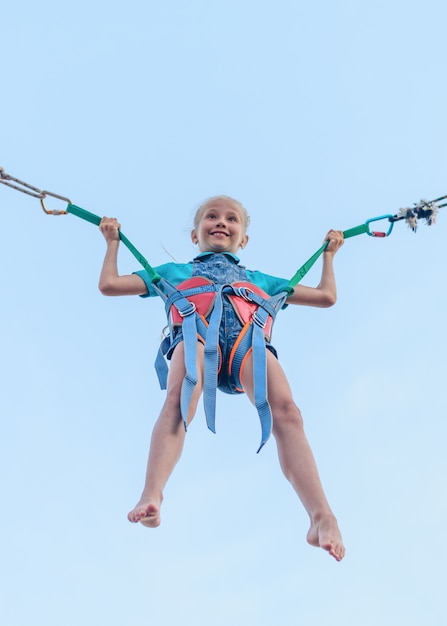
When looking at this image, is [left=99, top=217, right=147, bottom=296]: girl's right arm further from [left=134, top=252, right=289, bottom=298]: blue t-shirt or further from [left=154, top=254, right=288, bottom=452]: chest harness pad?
[left=154, top=254, right=288, bottom=452]: chest harness pad

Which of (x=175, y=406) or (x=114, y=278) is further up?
(x=114, y=278)

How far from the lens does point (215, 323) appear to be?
7.07 meters

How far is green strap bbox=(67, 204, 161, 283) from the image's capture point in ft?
24.6

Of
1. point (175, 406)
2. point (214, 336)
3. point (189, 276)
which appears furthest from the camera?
point (189, 276)

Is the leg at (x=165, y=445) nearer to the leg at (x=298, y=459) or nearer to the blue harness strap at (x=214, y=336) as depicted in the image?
the blue harness strap at (x=214, y=336)

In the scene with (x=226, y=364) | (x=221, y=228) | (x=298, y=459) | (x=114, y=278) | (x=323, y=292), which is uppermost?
(x=221, y=228)

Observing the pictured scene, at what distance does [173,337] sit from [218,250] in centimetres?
95

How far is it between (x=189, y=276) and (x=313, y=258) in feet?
3.32

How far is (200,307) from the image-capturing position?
24.0ft

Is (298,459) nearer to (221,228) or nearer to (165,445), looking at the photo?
(165,445)

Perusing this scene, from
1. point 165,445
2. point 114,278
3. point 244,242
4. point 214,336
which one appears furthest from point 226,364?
point 244,242

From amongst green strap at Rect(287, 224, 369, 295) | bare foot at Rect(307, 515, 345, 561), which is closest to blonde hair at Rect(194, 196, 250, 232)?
green strap at Rect(287, 224, 369, 295)

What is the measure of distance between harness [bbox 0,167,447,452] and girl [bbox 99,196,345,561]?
0.23 ft

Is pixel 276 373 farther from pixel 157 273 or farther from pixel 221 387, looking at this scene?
pixel 157 273
